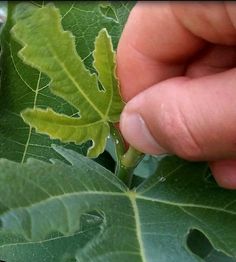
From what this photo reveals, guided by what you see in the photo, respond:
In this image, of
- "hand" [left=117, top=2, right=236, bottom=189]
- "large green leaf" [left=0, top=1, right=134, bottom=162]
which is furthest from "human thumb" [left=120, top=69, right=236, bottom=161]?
"large green leaf" [left=0, top=1, right=134, bottom=162]

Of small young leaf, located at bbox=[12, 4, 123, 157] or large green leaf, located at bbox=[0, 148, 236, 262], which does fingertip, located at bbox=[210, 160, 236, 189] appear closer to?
large green leaf, located at bbox=[0, 148, 236, 262]

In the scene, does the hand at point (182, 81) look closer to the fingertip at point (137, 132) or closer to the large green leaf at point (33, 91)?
the fingertip at point (137, 132)

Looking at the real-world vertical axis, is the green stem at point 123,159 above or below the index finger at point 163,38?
below

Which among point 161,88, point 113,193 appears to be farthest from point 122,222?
point 161,88

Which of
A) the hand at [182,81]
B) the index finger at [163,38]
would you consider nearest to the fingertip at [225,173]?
the hand at [182,81]

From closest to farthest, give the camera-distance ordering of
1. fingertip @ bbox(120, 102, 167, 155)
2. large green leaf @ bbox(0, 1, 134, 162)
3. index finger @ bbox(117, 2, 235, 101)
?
index finger @ bbox(117, 2, 235, 101) < fingertip @ bbox(120, 102, 167, 155) < large green leaf @ bbox(0, 1, 134, 162)

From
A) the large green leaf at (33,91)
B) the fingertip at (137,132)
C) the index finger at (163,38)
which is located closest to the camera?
the index finger at (163,38)
